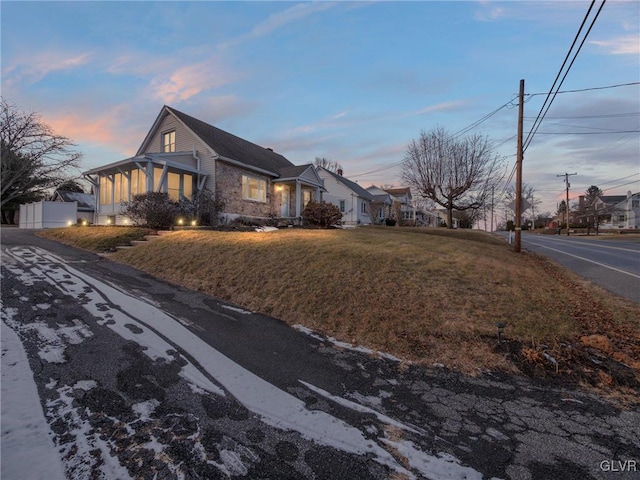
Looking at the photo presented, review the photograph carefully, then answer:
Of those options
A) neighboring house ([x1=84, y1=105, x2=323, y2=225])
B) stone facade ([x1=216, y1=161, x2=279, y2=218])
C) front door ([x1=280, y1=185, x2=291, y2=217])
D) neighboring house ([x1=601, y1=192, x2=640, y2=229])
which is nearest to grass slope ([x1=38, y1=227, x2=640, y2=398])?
neighboring house ([x1=84, y1=105, x2=323, y2=225])

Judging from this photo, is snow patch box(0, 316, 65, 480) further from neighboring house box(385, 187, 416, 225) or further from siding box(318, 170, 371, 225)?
neighboring house box(385, 187, 416, 225)

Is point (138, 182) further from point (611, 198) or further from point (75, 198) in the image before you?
point (611, 198)

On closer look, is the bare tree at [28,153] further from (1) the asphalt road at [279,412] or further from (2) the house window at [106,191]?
(1) the asphalt road at [279,412]

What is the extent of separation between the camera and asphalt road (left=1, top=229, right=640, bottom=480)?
2307 mm

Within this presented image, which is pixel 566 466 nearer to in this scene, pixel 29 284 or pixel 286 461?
pixel 286 461

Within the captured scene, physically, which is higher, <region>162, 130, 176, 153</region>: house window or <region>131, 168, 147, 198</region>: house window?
<region>162, 130, 176, 153</region>: house window

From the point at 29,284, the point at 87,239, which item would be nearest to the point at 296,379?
the point at 29,284

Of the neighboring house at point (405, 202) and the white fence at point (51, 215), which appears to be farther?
the neighboring house at point (405, 202)

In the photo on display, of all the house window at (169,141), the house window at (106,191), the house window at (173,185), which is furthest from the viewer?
the house window at (169,141)

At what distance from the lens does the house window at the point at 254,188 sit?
18859 millimetres

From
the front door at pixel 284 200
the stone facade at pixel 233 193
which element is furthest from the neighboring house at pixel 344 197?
the stone facade at pixel 233 193

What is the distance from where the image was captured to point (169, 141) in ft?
63.4

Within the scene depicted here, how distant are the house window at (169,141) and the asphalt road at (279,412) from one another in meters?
16.1

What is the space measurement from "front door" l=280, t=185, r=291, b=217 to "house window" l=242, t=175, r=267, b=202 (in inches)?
66.0
